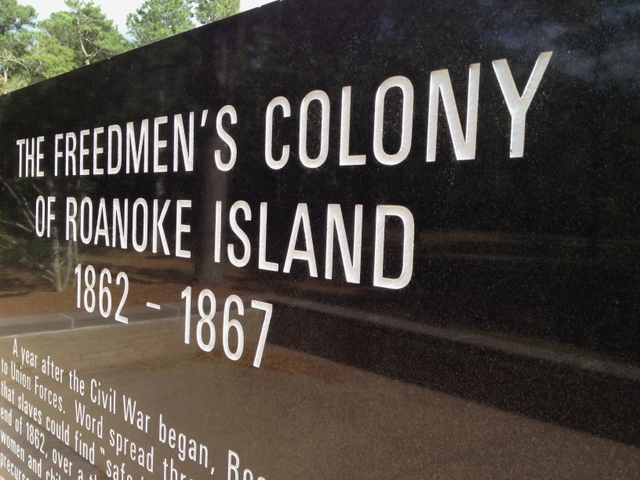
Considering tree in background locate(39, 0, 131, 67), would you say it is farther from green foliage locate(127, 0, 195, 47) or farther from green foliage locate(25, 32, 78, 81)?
green foliage locate(127, 0, 195, 47)

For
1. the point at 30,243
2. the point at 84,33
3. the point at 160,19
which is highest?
the point at 84,33

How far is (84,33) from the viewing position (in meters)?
10.2

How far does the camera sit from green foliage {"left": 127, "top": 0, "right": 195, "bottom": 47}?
753 centimetres

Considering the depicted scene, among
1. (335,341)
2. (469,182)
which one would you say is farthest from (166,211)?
(469,182)

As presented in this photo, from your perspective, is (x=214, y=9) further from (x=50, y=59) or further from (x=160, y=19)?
(x=50, y=59)

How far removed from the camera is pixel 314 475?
144 cm

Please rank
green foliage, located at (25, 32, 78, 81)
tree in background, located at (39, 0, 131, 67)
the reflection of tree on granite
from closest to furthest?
the reflection of tree on granite
green foliage, located at (25, 32, 78, 81)
tree in background, located at (39, 0, 131, 67)

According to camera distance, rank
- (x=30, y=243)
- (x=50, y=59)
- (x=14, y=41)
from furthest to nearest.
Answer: (x=14, y=41) → (x=50, y=59) → (x=30, y=243)

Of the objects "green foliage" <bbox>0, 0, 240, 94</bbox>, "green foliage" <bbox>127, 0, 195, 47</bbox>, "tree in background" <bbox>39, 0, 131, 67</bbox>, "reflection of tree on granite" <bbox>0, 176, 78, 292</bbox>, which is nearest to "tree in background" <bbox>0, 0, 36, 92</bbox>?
"green foliage" <bbox>0, 0, 240, 94</bbox>

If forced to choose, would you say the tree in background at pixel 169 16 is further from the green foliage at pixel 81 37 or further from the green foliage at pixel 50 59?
the green foliage at pixel 50 59

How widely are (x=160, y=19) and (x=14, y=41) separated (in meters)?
6.61

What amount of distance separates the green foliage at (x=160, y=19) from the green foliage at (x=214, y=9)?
34cm

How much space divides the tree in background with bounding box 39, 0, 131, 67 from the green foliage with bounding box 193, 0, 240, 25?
10.6ft

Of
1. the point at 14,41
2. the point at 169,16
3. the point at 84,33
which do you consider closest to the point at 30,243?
the point at 169,16
